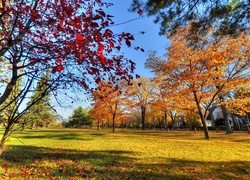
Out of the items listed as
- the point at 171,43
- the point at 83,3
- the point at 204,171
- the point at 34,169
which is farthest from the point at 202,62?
the point at 34,169

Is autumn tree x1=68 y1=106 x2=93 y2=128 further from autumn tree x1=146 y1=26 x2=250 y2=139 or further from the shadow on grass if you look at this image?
the shadow on grass

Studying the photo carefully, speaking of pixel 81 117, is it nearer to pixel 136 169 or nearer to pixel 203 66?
pixel 203 66

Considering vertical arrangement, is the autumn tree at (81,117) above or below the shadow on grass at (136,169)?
above

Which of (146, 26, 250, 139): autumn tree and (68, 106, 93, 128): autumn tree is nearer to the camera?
(146, 26, 250, 139): autumn tree

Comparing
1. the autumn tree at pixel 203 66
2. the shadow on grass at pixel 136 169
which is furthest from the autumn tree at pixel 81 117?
the shadow on grass at pixel 136 169

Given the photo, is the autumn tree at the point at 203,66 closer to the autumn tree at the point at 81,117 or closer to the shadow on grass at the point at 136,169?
the shadow on grass at the point at 136,169

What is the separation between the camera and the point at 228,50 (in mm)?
12461

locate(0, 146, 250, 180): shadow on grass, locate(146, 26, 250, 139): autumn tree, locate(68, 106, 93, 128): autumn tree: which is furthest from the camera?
locate(68, 106, 93, 128): autumn tree

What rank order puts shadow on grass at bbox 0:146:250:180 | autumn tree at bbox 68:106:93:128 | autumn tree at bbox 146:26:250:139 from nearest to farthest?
shadow on grass at bbox 0:146:250:180
autumn tree at bbox 146:26:250:139
autumn tree at bbox 68:106:93:128

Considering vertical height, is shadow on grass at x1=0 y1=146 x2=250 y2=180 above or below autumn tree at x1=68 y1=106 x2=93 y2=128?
below

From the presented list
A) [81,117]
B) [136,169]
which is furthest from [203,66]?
[81,117]

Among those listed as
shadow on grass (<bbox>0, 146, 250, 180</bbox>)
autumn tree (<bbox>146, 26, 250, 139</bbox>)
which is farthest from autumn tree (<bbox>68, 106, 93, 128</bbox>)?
shadow on grass (<bbox>0, 146, 250, 180</bbox>)

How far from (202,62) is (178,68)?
1988 millimetres

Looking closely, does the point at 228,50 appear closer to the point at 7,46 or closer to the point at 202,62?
the point at 202,62
